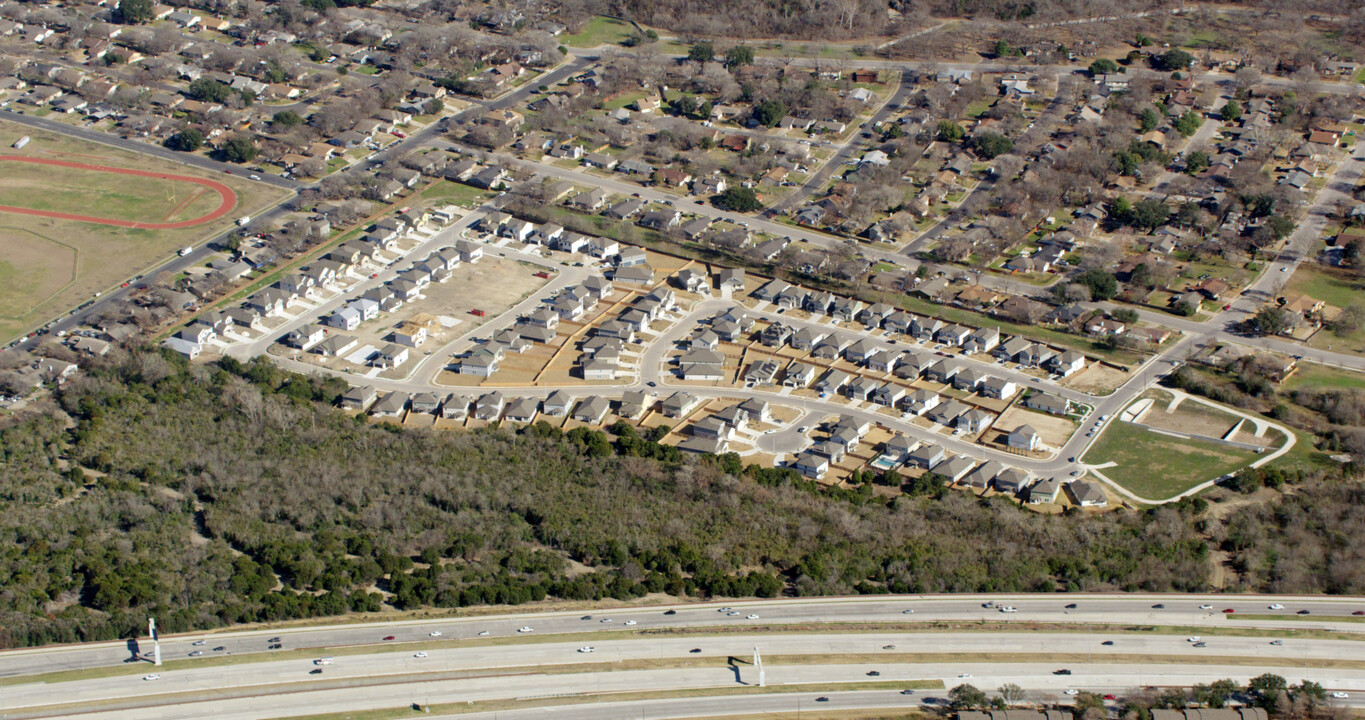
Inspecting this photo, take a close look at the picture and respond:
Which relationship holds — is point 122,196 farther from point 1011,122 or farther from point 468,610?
point 1011,122

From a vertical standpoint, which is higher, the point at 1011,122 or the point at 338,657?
the point at 1011,122

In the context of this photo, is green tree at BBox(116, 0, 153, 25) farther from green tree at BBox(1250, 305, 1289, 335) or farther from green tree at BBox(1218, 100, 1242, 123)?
green tree at BBox(1250, 305, 1289, 335)

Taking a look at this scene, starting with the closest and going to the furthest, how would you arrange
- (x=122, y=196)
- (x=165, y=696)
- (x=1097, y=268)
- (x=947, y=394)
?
(x=165, y=696) → (x=947, y=394) → (x=1097, y=268) → (x=122, y=196)

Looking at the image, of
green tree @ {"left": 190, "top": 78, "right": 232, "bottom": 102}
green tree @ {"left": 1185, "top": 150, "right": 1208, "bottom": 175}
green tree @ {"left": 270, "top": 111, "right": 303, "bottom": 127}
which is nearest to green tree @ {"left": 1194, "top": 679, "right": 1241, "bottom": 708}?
green tree @ {"left": 1185, "top": 150, "right": 1208, "bottom": 175}

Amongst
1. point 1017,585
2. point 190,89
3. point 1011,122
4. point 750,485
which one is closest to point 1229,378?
point 1017,585

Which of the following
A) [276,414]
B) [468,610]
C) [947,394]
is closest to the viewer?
[468,610]

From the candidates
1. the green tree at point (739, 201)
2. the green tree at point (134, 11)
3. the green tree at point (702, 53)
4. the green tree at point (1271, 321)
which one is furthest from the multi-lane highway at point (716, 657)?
the green tree at point (134, 11)

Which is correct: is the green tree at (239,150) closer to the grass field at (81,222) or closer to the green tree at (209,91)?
the grass field at (81,222)
